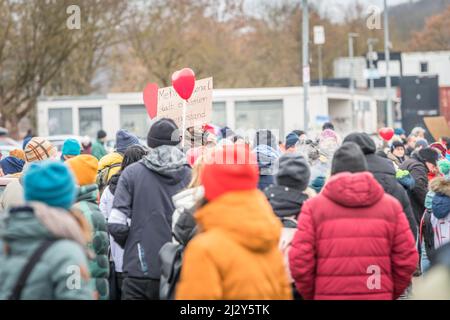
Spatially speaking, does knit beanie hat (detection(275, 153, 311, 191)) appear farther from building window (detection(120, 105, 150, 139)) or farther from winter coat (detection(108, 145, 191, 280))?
building window (detection(120, 105, 150, 139))

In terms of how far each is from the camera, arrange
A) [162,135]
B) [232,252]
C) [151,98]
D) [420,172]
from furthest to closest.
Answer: [151,98]
[420,172]
[162,135]
[232,252]

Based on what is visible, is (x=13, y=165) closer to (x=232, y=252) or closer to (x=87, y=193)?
(x=87, y=193)

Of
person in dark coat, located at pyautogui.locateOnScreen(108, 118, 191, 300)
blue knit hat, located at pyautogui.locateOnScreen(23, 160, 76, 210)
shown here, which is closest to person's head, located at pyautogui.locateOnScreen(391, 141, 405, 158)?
person in dark coat, located at pyautogui.locateOnScreen(108, 118, 191, 300)

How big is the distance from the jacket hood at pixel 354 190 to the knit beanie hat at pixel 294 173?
48 centimetres

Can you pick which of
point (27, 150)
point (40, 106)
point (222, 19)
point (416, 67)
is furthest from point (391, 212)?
point (416, 67)

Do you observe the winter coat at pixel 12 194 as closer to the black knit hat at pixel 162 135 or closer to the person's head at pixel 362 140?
the black knit hat at pixel 162 135

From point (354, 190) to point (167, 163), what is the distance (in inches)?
72.9

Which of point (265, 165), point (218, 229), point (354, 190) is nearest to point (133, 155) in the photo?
point (265, 165)

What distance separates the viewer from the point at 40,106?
35.3 metres

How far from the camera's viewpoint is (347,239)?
5.42m

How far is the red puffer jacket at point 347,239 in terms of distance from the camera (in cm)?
542

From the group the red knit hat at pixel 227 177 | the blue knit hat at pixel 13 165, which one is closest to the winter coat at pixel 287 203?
the red knit hat at pixel 227 177
